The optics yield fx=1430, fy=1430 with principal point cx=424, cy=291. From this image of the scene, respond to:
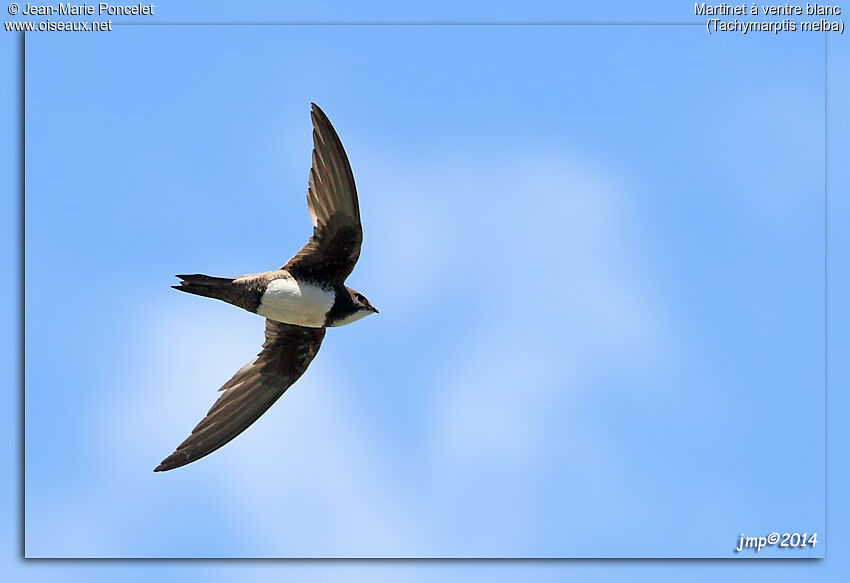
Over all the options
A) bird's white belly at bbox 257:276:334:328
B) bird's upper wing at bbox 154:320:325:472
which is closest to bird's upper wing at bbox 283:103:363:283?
bird's white belly at bbox 257:276:334:328

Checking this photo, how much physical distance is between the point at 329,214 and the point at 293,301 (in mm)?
707

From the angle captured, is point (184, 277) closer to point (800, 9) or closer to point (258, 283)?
point (258, 283)

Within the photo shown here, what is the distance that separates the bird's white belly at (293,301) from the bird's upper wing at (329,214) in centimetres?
12

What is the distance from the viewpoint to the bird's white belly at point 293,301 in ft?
34.3

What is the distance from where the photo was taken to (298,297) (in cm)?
1047

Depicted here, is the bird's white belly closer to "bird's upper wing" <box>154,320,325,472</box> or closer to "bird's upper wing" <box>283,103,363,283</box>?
"bird's upper wing" <box>283,103,363,283</box>

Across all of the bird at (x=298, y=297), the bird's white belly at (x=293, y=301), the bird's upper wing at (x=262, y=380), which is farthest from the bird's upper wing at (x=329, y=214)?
the bird's upper wing at (x=262, y=380)

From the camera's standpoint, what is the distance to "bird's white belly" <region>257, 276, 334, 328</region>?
10445 mm

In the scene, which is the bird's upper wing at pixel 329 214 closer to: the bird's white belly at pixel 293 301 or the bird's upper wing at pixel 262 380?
the bird's white belly at pixel 293 301

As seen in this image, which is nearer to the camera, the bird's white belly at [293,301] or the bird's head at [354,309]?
the bird's white belly at [293,301]

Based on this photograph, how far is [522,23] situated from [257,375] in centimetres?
342

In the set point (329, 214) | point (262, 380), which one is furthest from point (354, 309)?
point (262, 380)

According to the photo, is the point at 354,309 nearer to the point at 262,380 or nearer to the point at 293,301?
the point at 293,301

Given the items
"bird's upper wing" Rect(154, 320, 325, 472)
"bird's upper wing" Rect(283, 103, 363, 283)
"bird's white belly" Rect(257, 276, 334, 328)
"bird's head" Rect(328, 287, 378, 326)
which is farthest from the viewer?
"bird's upper wing" Rect(154, 320, 325, 472)
